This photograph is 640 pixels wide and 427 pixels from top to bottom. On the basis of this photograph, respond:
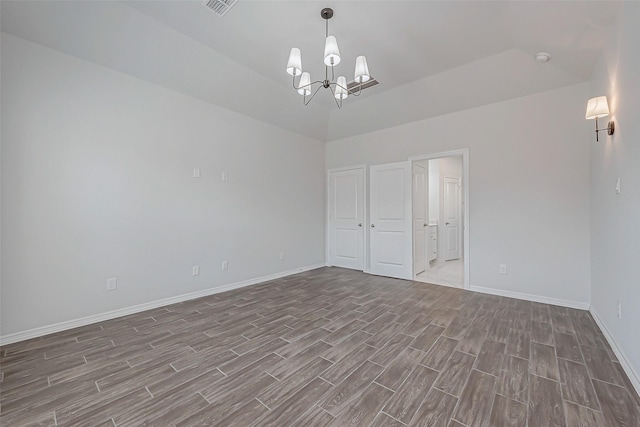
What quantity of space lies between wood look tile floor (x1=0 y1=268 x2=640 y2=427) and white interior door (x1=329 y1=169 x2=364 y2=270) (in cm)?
234

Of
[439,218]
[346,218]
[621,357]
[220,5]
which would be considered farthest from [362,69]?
[439,218]

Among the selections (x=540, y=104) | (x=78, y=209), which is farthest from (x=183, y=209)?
(x=540, y=104)

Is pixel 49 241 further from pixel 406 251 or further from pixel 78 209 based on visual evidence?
pixel 406 251

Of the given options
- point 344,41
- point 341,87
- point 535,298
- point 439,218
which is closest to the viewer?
point 341,87

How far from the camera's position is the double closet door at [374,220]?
16.4ft

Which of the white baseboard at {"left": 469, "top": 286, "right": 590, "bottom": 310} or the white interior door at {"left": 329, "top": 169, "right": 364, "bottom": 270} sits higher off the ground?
the white interior door at {"left": 329, "top": 169, "right": 364, "bottom": 270}

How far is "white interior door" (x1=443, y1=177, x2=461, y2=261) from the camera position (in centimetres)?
673

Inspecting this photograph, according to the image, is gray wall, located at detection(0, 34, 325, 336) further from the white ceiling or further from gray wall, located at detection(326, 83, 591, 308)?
gray wall, located at detection(326, 83, 591, 308)

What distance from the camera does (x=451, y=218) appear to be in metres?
6.93

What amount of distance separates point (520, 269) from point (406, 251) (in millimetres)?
1725

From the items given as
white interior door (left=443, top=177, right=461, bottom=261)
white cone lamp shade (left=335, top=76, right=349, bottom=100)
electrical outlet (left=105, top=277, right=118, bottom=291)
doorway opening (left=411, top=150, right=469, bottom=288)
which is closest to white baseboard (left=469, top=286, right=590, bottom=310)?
doorway opening (left=411, top=150, right=469, bottom=288)

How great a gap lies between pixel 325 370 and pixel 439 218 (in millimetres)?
5481

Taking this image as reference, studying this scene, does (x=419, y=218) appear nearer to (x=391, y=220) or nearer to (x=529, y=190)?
(x=391, y=220)

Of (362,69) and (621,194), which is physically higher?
(362,69)
